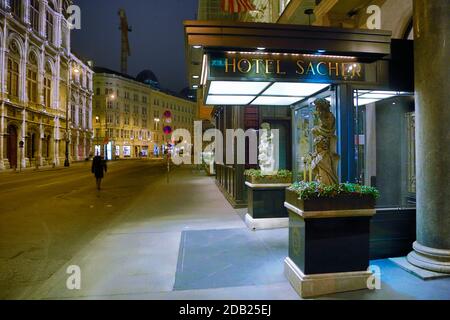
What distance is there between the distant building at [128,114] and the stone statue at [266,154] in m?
58.3

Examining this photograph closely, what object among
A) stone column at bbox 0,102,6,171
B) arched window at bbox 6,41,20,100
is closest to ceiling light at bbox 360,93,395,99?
stone column at bbox 0,102,6,171

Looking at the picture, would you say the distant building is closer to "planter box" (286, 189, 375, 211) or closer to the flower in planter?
the flower in planter

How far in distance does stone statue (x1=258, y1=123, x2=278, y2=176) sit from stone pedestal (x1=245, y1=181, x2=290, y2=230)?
1.45ft

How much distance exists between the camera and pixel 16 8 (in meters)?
33.5

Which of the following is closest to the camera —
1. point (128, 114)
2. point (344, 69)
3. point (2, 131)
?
point (344, 69)

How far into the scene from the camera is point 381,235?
208 inches

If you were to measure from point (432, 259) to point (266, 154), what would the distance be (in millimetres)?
4455

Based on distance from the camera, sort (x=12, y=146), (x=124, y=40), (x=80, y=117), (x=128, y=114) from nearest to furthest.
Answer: (x=12, y=146) < (x=80, y=117) < (x=128, y=114) < (x=124, y=40)

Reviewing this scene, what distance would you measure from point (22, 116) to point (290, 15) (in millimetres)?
33870

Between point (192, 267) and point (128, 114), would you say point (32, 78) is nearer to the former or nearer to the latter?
point (128, 114)

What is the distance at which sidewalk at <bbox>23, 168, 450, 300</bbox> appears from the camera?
13.5 feet

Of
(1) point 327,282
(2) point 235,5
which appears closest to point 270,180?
(1) point 327,282

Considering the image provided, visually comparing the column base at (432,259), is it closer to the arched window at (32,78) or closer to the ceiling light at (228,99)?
the ceiling light at (228,99)
